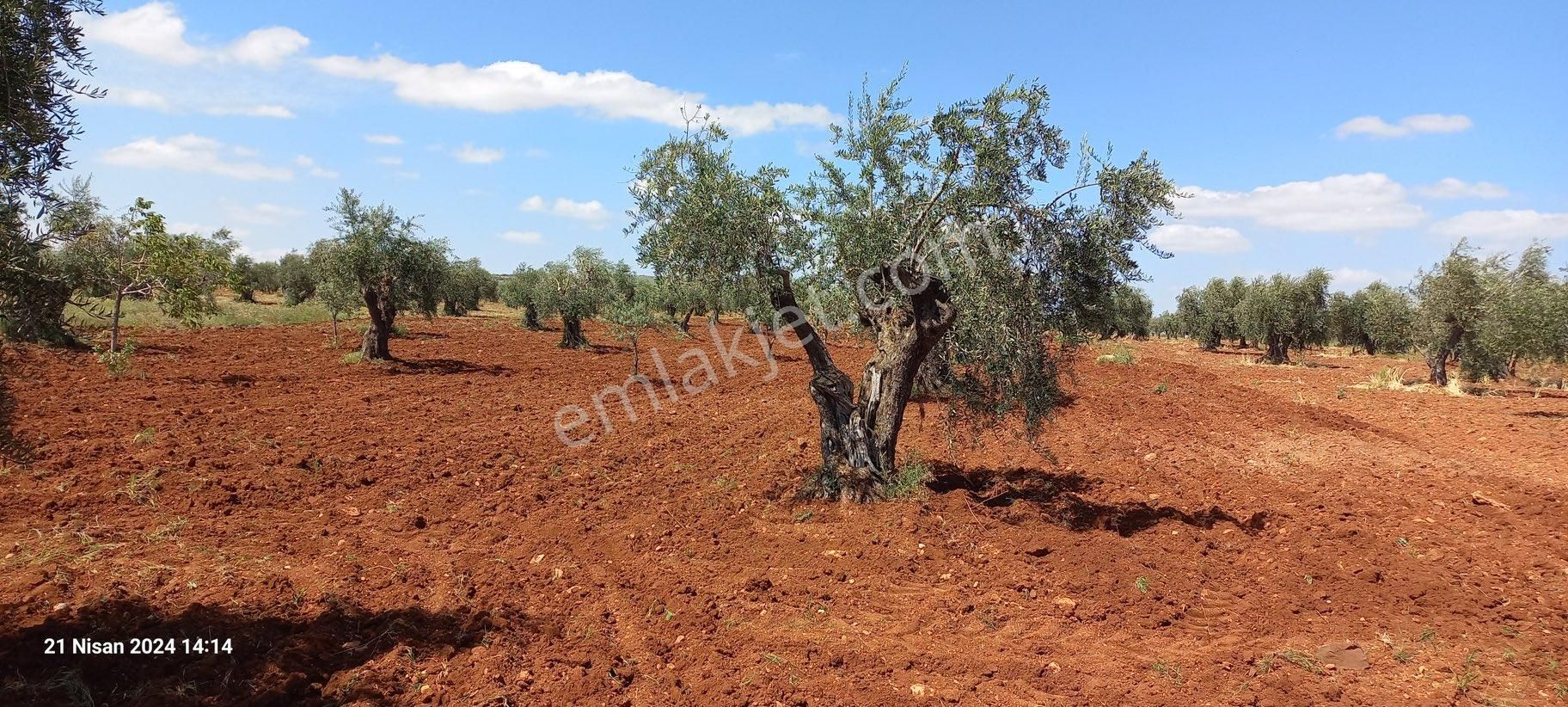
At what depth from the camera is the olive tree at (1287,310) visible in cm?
3684

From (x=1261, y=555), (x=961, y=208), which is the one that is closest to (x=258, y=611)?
(x=961, y=208)

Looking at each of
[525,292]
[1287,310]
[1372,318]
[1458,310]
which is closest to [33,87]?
[1458,310]

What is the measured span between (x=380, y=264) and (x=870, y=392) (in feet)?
68.0

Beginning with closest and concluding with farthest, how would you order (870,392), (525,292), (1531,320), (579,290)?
Result: (870,392), (1531,320), (579,290), (525,292)

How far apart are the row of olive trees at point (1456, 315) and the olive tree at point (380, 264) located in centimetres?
3449

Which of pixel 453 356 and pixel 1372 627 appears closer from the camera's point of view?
pixel 1372 627

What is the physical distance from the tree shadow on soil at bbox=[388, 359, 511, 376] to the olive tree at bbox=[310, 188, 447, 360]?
1.20 meters

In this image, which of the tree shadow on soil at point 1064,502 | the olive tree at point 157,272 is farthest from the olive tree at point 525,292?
the tree shadow on soil at point 1064,502

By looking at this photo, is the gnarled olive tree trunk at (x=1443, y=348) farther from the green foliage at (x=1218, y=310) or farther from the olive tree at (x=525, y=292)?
the olive tree at (x=525, y=292)

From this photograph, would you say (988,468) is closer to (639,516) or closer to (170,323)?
(639,516)

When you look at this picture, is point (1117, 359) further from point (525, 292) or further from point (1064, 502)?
point (525, 292)

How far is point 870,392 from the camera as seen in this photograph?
394 inches

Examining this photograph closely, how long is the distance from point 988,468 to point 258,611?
1024 centimetres

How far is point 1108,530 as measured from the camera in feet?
29.9
